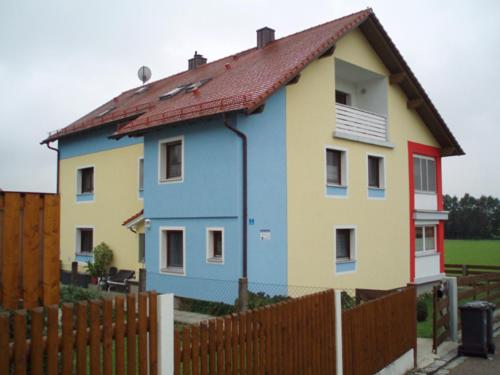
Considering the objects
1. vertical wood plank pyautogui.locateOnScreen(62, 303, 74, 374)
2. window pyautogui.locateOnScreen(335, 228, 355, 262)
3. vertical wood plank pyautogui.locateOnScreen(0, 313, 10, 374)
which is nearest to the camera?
vertical wood plank pyautogui.locateOnScreen(0, 313, 10, 374)

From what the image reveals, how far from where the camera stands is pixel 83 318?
3.56 m

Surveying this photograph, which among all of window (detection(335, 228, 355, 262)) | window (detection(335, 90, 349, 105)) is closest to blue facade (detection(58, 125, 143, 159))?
window (detection(335, 90, 349, 105))

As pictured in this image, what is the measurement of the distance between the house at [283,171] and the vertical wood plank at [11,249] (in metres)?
7.40

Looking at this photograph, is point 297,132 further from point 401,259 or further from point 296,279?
point 401,259

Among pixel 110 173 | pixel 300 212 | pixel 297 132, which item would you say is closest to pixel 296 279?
pixel 300 212

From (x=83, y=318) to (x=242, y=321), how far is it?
184cm

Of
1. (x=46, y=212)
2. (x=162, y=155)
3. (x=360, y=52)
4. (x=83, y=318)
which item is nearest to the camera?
(x=83, y=318)

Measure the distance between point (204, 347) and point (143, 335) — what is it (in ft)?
2.37

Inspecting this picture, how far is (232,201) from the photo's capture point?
12.1 m

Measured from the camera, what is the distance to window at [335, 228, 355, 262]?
14513 mm

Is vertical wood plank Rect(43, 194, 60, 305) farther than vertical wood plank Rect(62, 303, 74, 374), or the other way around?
vertical wood plank Rect(43, 194, 60, 305)

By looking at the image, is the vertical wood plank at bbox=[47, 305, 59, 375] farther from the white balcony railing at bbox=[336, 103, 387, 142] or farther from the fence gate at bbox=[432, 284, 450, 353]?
the white balcony railing at bbox=[336, 103, 387, 142]

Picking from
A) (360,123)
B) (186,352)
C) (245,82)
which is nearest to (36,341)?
(186,352)

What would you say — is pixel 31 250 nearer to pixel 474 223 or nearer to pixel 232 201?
pixel 232 201
